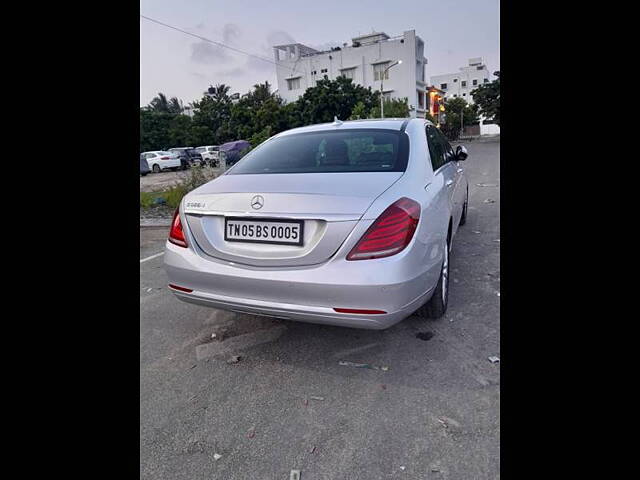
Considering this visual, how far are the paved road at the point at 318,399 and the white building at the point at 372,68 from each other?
3654 cm

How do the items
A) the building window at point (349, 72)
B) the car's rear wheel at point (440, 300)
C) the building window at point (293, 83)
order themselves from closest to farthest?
the car's rear wheel at point (440, 300) < the building window at point (349, 72) < the building window at point (293, 83)

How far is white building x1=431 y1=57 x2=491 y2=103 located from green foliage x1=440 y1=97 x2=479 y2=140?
69.3ft

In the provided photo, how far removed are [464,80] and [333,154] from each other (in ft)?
260

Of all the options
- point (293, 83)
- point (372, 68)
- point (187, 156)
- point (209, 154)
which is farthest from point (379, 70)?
point (187, 156)

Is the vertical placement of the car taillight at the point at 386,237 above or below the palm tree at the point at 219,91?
below

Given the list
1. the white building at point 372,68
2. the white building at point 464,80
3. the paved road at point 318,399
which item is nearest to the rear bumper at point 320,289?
the paved road at point 318,399

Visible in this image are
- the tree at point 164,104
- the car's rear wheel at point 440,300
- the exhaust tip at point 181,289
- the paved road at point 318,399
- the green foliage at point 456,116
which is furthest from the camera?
the tree at point 164,104

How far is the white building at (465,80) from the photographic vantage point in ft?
229

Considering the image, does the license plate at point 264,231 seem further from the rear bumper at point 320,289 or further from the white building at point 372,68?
the white building at point 372,68

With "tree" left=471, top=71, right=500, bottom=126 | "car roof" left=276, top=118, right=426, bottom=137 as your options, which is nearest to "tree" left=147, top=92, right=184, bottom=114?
"tree" left=471, top=71, right=500, bottom=126
